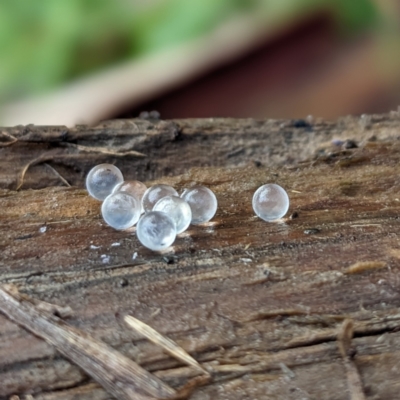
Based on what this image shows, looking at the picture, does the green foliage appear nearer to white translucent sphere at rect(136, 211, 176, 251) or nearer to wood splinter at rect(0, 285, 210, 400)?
white translucent sphere at rect(136, 211, 176, 251)

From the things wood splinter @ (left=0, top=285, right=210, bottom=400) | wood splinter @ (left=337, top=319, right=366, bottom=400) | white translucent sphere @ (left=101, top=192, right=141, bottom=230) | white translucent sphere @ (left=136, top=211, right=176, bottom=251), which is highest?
white translucent sphere @ (left=101, top=192, right=141, bottom=230)

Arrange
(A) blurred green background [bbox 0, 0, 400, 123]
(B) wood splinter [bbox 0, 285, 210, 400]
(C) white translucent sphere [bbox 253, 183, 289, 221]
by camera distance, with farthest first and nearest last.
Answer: (A) blurred green background [bbox 0, 0, 400, 123] → (C) white translucent sphere [bbox 253, 183, 289, 221] → (B) wood splinter [bbox 0, 285, 210, 400]

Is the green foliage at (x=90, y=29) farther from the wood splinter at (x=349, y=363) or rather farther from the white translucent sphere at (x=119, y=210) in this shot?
the wood splinter at (x=349, y=363)

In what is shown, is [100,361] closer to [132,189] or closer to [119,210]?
[119,210]

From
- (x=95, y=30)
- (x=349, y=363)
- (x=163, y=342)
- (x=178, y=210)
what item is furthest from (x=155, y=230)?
(x=95, y=30)

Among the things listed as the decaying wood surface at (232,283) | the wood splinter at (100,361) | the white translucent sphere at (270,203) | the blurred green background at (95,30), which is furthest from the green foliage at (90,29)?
the wood splinter at (100,361)

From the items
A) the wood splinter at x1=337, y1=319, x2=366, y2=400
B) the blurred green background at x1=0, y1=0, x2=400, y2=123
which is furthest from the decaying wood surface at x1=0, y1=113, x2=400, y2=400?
the blurred green background at x1=0, y1=0, x2=400, y2=123
